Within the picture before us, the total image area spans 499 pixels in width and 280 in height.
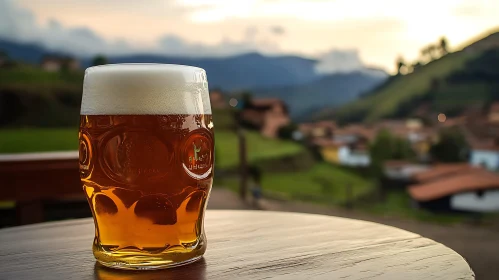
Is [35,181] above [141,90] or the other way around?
the other way around

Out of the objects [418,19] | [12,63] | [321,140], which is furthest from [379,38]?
[12,63]

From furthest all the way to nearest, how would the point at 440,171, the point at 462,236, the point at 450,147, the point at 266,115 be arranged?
the point at 266,115 < the point at 450,147 < the point at 440,171 < the point at 462,236

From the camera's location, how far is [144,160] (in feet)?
2.42

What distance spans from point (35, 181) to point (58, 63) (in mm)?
3881

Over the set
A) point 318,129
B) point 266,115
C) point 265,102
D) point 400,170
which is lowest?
point 400,170

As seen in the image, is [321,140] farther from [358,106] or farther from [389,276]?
[389,276]

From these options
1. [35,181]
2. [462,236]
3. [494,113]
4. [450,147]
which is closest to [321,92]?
[450,147]

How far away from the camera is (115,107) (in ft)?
2.47

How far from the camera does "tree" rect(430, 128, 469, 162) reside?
195 inches

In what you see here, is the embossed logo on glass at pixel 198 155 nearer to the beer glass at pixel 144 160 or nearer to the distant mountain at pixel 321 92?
the beer glass at pixel 144 160

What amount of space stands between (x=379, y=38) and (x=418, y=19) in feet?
1.49

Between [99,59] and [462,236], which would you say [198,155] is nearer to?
[462,236]

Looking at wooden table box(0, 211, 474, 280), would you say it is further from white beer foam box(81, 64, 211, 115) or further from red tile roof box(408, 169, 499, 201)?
red tile roof box(408, 169, 499, 201)

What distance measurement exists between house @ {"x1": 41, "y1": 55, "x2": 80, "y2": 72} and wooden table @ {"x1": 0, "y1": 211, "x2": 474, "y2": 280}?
4928 millimetres
